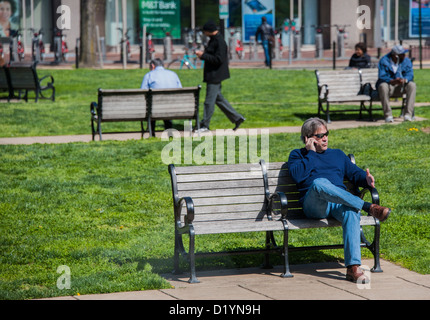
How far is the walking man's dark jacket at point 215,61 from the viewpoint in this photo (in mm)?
13055

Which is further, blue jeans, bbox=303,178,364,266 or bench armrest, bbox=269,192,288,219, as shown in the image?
bench armrest, bbox=269,192,288,219

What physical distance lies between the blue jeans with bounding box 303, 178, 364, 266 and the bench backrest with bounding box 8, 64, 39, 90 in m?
13.2

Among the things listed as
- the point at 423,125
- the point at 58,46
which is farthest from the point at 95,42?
the point at 423,125

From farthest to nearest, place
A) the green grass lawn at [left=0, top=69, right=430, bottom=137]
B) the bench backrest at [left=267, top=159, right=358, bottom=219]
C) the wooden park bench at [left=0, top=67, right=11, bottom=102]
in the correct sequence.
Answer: the wooden park bench at [left=0, top=67, right=11, bottom=102]
the green grass lawn at [left=0, top=69, right=430, bottom=137]
the bench backrest at [left=267, top=159, right=358, bottom=219]

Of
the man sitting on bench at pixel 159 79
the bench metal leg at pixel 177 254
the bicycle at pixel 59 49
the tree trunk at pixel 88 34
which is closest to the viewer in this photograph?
the bench metal leg at pixel 177 254

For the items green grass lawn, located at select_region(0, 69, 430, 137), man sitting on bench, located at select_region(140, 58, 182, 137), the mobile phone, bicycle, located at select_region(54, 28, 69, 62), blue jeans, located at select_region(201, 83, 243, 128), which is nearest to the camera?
blue jeans, located at select_region(201, 83, 243, 128)

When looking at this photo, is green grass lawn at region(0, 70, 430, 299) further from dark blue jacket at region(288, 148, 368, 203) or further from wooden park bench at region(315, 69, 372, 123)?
wooden park bench at region(315, 69, 372, 123)

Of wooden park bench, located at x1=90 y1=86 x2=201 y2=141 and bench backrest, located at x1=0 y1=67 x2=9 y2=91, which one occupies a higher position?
bench backrest, located at x1=0 y1=67 x2=9 y2=91

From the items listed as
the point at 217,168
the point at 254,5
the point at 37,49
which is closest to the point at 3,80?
the point at 37,49

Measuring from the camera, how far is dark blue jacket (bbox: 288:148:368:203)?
6.18 meters

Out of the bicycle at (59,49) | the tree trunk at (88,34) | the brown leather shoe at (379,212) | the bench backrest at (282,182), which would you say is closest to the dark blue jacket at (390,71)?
the bench backrest at (282,182)

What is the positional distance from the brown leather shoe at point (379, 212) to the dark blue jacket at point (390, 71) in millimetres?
8744

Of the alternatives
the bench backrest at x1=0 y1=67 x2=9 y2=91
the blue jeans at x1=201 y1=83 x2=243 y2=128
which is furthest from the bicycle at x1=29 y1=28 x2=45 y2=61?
the blue jeans at x1=201 y1=83 x2=243 y2=128

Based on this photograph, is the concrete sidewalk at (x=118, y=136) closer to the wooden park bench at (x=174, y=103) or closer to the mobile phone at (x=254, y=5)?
the wooden park bench at (x=174, y=103)
